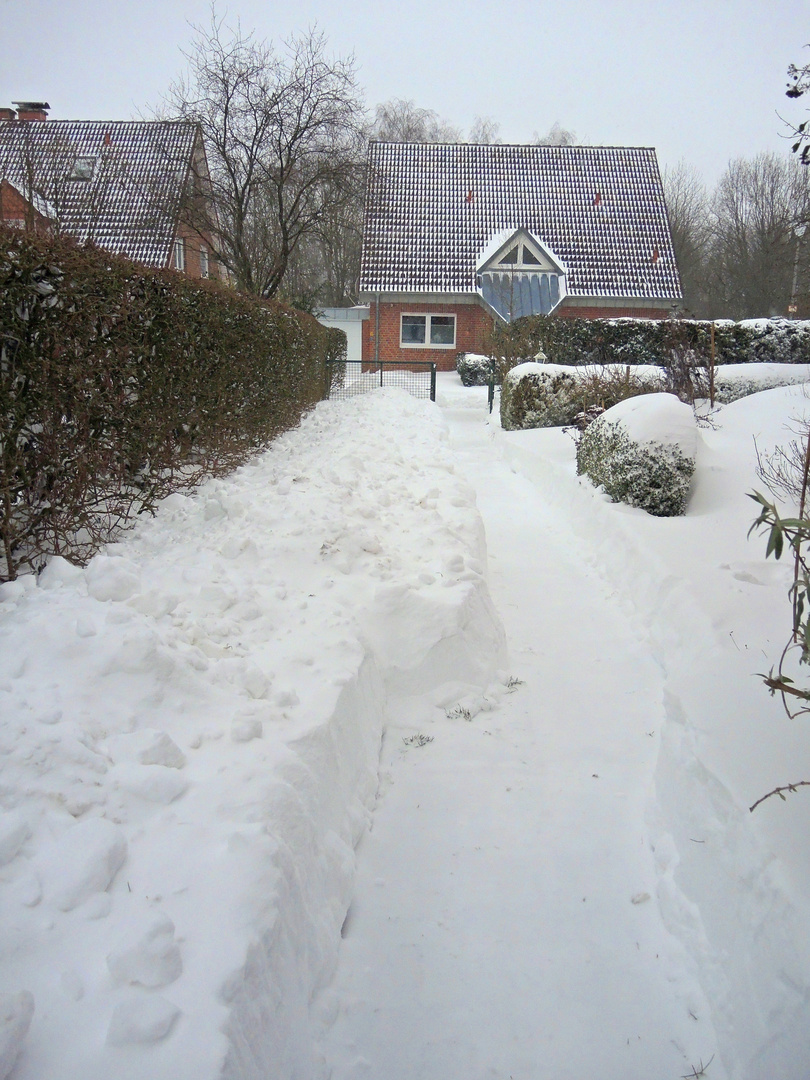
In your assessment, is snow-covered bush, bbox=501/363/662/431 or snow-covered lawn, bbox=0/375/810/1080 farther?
snow-covered bush, bbox=501/363/662/431

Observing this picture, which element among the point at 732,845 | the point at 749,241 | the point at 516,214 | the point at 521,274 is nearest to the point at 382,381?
the point at 521,274

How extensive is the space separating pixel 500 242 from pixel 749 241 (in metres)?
21.8

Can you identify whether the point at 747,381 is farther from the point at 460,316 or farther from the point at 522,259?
the point at 460,316

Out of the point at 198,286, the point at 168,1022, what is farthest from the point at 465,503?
the point at 168,1022

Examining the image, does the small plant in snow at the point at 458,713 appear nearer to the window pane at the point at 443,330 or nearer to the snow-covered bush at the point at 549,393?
the snow-covered bush at the point at 549,393

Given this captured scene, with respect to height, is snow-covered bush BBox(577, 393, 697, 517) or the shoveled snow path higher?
snow-covered bush BBox(577, 393, 697, 517)

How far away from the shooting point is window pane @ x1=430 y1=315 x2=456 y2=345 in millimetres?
25844

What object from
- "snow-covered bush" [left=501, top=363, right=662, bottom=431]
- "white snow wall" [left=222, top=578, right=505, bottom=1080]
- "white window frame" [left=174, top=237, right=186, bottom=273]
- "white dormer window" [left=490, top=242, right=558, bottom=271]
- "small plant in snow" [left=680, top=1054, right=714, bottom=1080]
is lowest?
"small plant in snow" [left=680, top=1054, right=714, bottom=1080]

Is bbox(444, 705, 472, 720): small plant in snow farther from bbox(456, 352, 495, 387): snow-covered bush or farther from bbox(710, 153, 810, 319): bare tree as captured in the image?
bbox(710, 153, 810, 319): bare tree

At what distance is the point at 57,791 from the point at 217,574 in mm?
1965

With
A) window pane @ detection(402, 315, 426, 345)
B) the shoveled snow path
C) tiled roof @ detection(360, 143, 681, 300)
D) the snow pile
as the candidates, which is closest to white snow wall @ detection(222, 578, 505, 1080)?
the snow pile

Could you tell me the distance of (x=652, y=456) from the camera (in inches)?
282

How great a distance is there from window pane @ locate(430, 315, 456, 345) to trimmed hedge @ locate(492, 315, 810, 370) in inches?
230

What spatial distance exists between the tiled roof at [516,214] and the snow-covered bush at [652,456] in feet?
61.0
